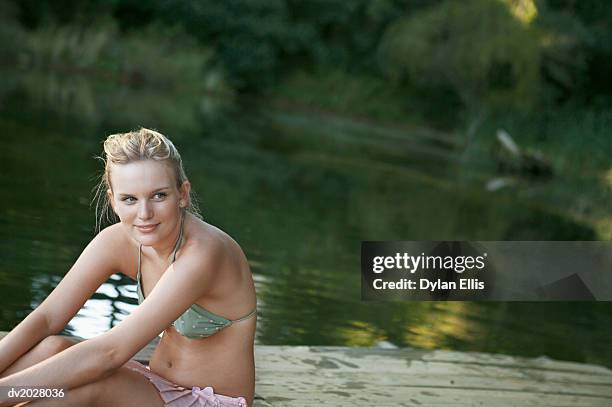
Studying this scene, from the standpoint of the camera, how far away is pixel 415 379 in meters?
3.61

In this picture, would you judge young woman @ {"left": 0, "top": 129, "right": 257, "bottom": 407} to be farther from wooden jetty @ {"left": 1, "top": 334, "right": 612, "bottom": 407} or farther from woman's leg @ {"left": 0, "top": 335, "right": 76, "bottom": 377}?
wooden jetty @ {"left": 1, "top": 334, "right": 612, "bottom": 407}

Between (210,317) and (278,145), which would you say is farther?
(278,145)

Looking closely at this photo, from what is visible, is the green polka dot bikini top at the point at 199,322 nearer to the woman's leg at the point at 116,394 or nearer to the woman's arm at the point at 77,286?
the woman's leg at the point at 116,394

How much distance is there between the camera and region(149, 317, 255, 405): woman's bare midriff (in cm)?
249

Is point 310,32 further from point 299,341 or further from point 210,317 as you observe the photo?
point 210,317

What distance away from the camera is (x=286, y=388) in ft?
10.8

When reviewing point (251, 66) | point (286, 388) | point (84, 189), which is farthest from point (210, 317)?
point (251, 66)

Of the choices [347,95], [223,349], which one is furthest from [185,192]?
[347,95]

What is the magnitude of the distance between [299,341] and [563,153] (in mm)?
16211

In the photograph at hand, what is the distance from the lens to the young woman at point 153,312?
7.43 feet

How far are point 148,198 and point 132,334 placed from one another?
0.31 metres

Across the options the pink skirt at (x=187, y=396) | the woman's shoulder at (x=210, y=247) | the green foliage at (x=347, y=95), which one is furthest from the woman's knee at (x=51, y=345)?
the green foliage at (x=347, y=95)

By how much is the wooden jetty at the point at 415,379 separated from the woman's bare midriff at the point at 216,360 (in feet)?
1.92

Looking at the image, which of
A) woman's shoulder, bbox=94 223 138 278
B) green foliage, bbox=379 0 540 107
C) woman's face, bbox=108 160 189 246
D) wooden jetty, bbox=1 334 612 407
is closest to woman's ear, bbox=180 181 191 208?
woman's face, bbox=108 160 189 246
